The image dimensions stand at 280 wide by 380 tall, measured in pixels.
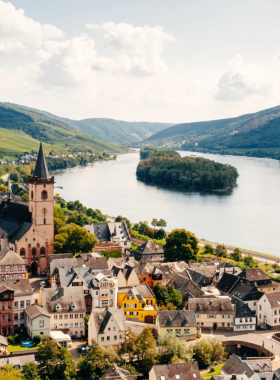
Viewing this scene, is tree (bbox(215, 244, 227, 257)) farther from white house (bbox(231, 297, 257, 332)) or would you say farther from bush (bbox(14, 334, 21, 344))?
bush (bbox(14, 334, 21, 344))

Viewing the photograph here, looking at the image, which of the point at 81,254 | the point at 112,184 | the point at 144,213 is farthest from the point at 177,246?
the point at 112,184

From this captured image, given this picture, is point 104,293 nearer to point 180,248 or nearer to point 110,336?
point 110,336

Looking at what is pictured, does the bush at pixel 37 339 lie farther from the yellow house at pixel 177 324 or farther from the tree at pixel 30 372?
the yellow house at pixel 177 324

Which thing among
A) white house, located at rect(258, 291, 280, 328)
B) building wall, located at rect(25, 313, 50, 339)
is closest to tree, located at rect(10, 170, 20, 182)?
white house, located at rect(258, 291, 280, 328)

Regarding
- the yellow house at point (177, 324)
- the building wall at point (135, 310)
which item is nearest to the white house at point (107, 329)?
the yellow house at point (177, 324)

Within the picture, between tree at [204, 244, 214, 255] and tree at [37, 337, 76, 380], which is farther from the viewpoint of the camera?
tree at [204, 244, 214, 255]

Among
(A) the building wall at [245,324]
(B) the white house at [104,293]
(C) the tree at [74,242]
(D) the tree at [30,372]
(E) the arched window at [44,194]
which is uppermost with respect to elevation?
(E) the arched window at [44,194]

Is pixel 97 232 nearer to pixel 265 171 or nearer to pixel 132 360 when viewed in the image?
pixel 132 360
